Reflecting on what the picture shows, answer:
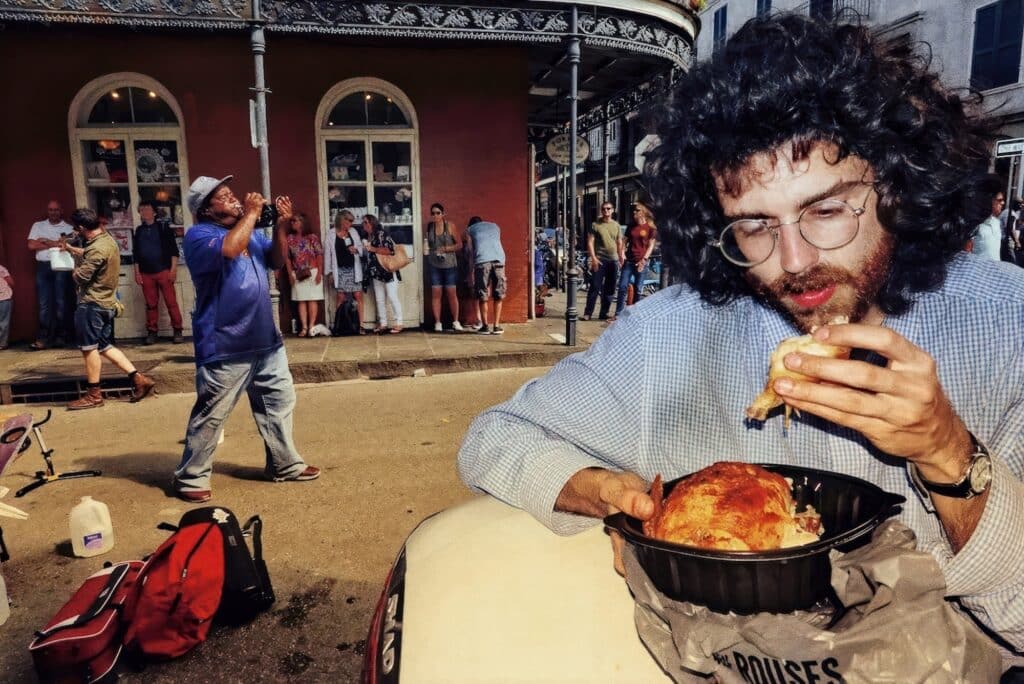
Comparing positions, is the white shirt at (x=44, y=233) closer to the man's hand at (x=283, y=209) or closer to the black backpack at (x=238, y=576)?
the man's hand at (x=283, y=209)

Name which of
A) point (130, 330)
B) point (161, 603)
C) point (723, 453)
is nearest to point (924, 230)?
point (723, 453)

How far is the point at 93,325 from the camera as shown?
6848 millimetres

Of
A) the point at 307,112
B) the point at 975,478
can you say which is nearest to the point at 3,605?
the point at 975,478

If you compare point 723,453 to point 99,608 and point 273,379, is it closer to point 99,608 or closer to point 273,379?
point 99,608

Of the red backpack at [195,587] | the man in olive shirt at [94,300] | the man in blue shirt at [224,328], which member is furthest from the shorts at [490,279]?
the red backpack at [195,587]

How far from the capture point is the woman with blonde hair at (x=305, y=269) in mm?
10000

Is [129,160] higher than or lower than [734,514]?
higher

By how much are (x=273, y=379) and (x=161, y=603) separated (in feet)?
6.99

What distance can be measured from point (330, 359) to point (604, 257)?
5.45 metres

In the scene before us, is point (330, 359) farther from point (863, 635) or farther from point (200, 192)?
point (863, 635)

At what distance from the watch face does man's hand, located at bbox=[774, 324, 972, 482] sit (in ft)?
0.23

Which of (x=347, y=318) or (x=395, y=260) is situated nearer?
(x=395, y=260)

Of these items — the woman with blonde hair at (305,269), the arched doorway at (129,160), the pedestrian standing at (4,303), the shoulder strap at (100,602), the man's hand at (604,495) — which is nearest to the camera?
the man's hand at (604,495)

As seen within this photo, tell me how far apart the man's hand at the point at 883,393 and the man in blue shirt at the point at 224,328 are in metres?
4.14
